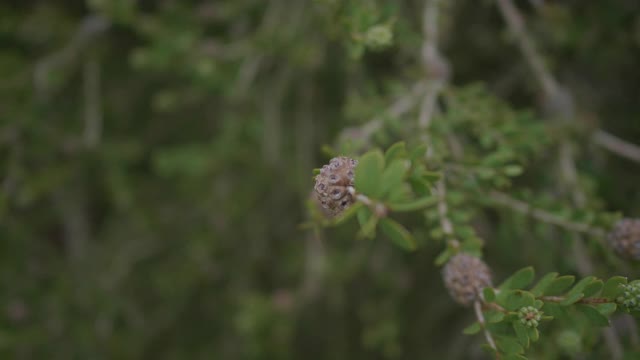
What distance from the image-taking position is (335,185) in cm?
82

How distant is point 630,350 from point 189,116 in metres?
1.89

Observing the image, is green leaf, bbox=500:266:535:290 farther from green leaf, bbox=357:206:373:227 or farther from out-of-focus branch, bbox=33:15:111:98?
out-of-focus branch, bbox=33:15:111:98

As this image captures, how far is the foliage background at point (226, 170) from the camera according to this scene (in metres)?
1.98

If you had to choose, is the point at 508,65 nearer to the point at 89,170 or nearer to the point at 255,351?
the point at 255,351

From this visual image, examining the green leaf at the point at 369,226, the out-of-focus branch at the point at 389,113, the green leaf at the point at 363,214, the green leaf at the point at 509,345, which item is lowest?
the green leaf at the point at 509,345

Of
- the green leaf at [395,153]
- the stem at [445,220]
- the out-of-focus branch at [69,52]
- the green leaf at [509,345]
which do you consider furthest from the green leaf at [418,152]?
the out-of-focus branch at [69,52]

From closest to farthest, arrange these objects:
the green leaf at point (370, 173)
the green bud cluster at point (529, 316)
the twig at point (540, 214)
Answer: the green leaf at point (370, 173), the green bud cluster at point (529, 316), the twig at point (540, 214)

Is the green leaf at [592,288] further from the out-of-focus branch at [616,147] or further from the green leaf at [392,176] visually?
the out-of-focus branch at [616,147]

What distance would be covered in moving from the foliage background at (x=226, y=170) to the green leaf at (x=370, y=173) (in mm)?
845

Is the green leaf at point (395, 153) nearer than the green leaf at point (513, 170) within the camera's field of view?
Yes

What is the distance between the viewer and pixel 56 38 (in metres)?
2.27

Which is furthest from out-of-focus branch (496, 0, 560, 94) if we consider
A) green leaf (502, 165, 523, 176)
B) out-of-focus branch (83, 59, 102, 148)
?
out-of-focus branch (83, 59, 102, 148)

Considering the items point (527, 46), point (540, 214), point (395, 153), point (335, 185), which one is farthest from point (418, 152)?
point (527, 46)

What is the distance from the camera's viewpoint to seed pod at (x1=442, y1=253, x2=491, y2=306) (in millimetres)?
1041
